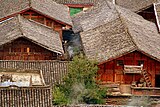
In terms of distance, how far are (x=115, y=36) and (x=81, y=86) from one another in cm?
544

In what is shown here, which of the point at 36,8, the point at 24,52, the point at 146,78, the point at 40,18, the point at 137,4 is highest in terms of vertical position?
the point at 137,4

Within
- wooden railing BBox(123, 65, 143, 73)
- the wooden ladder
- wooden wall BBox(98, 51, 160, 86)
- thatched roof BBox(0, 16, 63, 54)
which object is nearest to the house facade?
A: thatched roof BBox(0, 16, 63, 54)

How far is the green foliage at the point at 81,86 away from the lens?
28484 millimetres

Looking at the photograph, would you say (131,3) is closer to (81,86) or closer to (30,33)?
(30,33)

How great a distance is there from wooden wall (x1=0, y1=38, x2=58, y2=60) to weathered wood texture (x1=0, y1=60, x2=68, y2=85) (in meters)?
2.71

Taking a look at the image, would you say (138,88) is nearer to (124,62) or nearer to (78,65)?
(124,62)

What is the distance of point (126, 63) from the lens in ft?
102

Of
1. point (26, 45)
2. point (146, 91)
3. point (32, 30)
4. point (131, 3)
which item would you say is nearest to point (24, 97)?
point (146, 91)

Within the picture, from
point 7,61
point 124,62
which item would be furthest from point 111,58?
point 7,61

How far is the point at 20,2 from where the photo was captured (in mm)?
40281

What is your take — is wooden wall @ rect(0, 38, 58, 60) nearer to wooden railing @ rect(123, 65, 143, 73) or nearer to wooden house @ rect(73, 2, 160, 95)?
wooden house @ rect(73, 2, 160, 95)

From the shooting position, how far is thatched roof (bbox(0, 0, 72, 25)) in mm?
38491

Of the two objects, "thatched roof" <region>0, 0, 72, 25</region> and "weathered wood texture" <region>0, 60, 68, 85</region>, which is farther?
"thatched roof" <region>0, 0, 72, 25</region>

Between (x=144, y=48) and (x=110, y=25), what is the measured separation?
5103 mm
